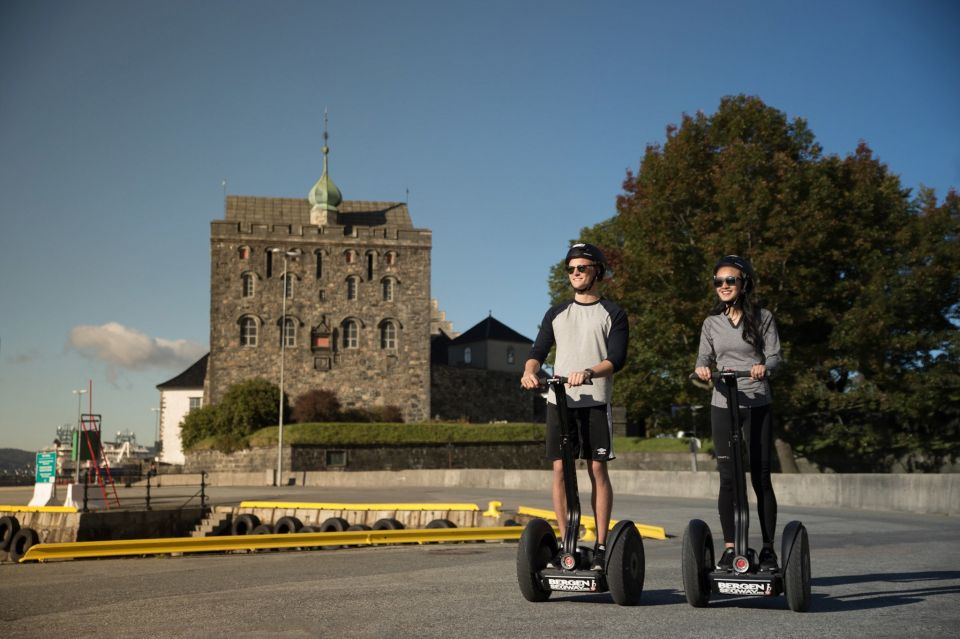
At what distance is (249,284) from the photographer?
66938 millimetres

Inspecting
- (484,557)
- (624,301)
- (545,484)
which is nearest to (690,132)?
(624,301)

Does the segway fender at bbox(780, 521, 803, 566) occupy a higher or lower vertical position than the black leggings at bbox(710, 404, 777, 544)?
lower

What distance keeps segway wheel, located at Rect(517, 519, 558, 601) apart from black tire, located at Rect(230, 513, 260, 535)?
1750cm

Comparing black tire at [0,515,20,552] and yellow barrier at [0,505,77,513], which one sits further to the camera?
yellow barrier at [0,505,77,513]

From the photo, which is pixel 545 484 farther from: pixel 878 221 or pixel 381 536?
pixel 381 536

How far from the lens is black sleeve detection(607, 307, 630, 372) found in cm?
611

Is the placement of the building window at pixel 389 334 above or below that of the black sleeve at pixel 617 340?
above

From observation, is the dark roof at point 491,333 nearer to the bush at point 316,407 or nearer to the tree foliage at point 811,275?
the bush at point 316,407

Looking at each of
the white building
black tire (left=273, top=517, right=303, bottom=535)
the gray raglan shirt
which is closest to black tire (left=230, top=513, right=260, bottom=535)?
black tire (left=273, top=517, right=303, bottom=535)

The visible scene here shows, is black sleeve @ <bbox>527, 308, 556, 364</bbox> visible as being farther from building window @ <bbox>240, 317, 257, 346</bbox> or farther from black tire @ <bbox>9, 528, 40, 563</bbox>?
building window @ <bbox>240, 317, 257, 346</bbox>

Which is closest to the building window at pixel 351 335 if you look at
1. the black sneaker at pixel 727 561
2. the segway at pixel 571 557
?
the segway at pixel 571 557

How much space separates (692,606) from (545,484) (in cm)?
2431

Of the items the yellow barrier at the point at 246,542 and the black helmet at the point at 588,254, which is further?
the yellow barrier at the point at 246,542

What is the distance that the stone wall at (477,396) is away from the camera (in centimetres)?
7238
